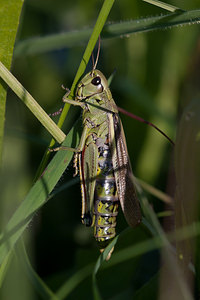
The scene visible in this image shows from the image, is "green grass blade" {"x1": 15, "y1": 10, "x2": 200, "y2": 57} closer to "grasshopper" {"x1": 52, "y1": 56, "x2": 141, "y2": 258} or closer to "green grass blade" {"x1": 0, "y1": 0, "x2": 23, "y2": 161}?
"grasshopper" {"x1": 52, "y1": 56, "x2": 141, "y2": 258}

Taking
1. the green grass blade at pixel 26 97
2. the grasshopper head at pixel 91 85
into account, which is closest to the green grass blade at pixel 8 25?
the green grass blade at pixel 26 97

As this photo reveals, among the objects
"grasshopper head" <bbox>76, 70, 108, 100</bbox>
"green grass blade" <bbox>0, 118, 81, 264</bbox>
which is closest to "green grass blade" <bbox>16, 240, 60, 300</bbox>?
"green grass blade" <bbox>0, 118, 81, 264</bbox>

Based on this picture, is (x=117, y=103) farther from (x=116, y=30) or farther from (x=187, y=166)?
(x=187, y=166)

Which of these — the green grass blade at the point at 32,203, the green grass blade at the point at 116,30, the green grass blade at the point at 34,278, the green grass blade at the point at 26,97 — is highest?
the green grass blade at the point at 116,30

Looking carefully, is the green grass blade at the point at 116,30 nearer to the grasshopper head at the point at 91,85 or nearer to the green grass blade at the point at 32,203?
the grasshopper head at the point at 91,85

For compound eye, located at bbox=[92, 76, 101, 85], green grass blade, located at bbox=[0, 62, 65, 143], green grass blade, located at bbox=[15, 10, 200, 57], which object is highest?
green grass blade, located at bbox=[15, 10, 200, 57]

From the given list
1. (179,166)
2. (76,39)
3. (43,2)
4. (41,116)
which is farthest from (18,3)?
A: (43,2)
